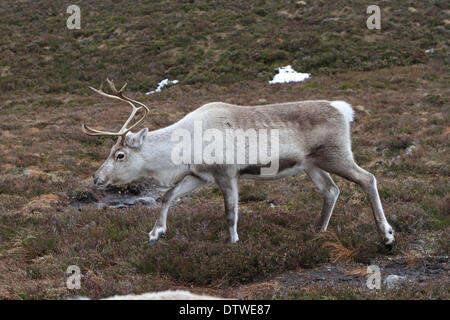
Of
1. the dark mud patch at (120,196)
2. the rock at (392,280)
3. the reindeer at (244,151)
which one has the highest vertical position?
the reindeer at (244,151)

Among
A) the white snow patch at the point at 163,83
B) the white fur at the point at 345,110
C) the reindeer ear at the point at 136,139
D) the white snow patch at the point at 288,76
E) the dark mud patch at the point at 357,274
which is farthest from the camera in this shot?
the white snow patch at the point at 163,83

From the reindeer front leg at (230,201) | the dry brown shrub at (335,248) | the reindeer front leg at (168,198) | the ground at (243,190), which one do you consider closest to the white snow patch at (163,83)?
the ground at (243,190)

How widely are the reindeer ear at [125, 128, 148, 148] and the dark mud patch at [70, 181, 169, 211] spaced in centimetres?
248

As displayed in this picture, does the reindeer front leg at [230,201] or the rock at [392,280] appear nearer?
the rock at [392,280]

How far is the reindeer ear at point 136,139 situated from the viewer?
21.6 ft

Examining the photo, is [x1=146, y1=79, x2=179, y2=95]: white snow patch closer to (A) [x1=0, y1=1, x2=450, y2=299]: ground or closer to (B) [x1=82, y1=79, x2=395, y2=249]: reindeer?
(A) [x1=0, y1=1, x2=450, y2=299]: ground

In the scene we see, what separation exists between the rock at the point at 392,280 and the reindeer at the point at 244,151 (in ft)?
3.95

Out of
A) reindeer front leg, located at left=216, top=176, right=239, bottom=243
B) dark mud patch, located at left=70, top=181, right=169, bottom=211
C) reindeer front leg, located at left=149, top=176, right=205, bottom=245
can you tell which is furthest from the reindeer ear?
dark mud patch, located at left=70, top=181, right=169, bottom=211

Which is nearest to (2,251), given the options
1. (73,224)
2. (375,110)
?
(73,224)

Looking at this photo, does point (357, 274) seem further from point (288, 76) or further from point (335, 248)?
point (288, 76)

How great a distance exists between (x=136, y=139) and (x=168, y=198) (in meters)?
0.95

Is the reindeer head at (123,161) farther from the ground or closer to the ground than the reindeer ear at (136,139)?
closer to the ground

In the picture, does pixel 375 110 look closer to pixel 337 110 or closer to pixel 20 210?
pixel 337 110

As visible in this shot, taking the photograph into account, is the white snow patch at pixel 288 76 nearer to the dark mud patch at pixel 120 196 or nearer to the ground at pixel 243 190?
the ground at pixel 243 190
